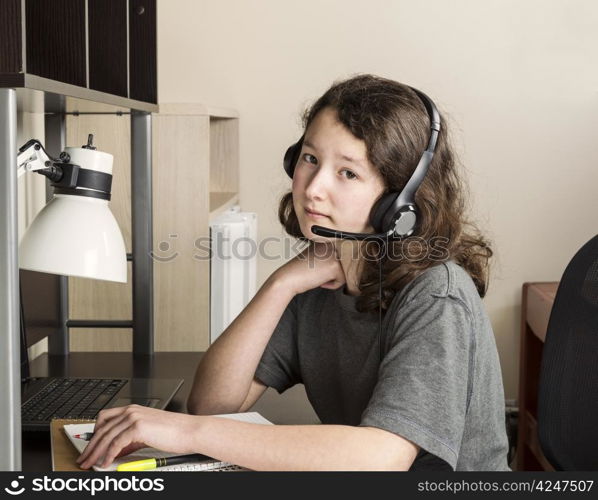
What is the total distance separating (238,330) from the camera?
130cm

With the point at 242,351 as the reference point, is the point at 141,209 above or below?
above

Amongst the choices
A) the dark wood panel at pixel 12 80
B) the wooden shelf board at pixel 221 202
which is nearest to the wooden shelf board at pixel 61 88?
the dark wood panel at pixel 12 80

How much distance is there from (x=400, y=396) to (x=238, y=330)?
38 cm

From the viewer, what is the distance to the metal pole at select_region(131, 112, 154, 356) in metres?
1.70

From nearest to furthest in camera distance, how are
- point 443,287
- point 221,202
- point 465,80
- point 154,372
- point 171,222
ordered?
point 443,287 → point 154,372 → point 171,222 → point 221,202 → point 465,80

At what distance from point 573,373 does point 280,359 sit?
1.60ft

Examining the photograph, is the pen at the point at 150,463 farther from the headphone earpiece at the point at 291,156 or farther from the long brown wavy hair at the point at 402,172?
the headphone earpiece at the point at 291,156

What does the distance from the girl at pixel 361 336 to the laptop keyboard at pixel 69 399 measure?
0.53 feet

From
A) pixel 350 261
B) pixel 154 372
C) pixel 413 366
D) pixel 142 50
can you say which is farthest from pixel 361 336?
pixel 142 50

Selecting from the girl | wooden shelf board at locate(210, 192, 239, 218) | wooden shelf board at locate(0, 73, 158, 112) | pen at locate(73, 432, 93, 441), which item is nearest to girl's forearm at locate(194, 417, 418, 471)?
the girl

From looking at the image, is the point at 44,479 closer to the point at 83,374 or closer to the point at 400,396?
the point at 400,396

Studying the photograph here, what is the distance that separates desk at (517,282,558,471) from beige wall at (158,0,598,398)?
0.08 meters

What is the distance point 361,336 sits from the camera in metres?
1.26

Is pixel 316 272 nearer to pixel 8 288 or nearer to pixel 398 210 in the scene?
pixel 398 210
